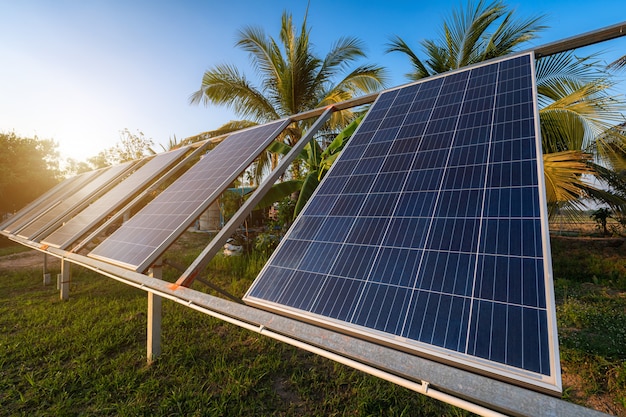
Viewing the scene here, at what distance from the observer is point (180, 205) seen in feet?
16.0

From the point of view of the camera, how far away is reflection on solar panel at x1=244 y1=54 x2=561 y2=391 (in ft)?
5.66

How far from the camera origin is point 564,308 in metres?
6.01

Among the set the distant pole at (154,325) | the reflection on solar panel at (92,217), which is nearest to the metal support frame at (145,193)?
the reflection on solar panel at (92,217)

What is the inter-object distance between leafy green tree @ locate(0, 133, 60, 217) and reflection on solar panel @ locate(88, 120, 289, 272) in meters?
23.5

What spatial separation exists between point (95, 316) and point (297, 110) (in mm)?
11652

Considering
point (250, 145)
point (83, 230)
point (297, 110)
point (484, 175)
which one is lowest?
point (83, 230)

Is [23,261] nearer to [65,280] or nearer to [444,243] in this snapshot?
[65,280]

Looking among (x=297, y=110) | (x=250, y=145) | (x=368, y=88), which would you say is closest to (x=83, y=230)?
(x=250, y=145)

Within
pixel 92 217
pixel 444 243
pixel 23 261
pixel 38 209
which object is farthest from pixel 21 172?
pixel 444 243

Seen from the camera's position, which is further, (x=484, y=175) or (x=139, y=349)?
(x=139, y=349)

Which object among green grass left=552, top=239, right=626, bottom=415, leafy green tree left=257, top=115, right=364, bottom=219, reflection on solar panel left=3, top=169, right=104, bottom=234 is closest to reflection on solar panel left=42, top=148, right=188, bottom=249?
leafy green tree left=257, top=115, right=364, bottom=219

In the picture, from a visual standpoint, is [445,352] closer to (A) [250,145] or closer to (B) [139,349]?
(A) [250,145]

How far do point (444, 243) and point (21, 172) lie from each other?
29550mm

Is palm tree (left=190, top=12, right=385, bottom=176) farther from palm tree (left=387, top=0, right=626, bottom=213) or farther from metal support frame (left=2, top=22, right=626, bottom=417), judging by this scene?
metal support frame (left=2, top=22, right=626, bottom=417)
